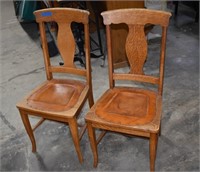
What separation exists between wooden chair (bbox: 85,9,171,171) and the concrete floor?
0.21m

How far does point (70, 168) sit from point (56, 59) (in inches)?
75.5

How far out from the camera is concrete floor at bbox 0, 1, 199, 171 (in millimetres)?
1849

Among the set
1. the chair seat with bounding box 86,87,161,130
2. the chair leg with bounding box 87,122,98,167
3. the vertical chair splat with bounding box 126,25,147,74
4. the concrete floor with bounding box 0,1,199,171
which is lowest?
the concrete floor with bounding box 0,1,199,171

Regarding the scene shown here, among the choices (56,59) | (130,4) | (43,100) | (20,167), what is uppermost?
(130,4)

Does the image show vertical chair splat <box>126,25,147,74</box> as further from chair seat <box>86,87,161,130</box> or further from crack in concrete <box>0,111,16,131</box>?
crack in concrete <box>0,111,16,131</box>

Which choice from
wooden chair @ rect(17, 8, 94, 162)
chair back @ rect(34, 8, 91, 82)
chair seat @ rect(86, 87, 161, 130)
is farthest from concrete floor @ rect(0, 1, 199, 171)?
chair back @ rect(34, 8, 91, 82)

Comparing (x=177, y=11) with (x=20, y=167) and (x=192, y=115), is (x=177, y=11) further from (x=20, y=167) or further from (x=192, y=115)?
(x=20, y=167)

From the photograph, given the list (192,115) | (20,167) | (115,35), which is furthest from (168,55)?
(20,167)

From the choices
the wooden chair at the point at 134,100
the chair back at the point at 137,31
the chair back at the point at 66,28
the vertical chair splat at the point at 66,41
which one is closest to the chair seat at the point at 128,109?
the wooden chair at the point at 134,100

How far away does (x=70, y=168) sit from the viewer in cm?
183

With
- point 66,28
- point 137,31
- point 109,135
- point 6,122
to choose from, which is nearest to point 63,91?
point 66,28

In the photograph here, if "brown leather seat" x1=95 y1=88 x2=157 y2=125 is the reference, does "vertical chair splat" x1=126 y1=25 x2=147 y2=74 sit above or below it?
above

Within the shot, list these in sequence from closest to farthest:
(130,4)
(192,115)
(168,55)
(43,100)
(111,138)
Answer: (43,100) < (111,138) < (192,115) < (130,4) < (168,55)

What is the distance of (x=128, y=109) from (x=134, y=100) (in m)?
0.11
